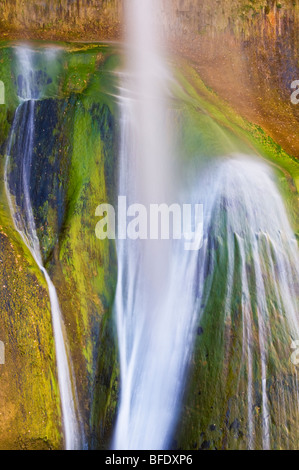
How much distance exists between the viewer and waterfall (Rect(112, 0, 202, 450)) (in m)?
7.55

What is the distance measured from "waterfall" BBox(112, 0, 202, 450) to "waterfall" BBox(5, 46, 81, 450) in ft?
2.73

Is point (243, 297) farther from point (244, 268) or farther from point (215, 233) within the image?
point (215, 233)

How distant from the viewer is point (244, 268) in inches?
297

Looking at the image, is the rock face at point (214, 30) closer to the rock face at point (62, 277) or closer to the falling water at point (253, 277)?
the rock face at point (62, 277)

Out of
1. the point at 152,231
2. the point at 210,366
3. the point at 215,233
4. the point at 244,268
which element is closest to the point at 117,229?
the point at 152,231

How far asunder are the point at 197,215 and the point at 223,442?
366 centimetres

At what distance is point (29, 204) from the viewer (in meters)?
8.83

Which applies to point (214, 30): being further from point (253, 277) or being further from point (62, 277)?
point (62, 277)

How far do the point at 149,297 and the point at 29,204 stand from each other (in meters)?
2.89

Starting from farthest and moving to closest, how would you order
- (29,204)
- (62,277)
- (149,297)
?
(29,204), (149,297), (62,277)

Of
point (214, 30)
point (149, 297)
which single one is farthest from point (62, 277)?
point (214, 30)

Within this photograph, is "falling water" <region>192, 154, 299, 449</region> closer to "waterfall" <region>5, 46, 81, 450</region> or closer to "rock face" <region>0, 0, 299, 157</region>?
"waterfall" <region>5, 46, 81, 450</region>

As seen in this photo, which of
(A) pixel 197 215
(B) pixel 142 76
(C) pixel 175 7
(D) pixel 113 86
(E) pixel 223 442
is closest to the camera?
(E) pixel 223 442

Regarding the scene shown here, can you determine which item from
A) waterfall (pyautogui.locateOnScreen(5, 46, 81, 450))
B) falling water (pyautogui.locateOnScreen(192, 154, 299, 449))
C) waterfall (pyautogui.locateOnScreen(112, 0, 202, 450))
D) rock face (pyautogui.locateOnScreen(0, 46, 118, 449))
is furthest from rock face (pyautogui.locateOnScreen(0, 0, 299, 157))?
falling water (pyautogui.locateOnScreen(192, 154, 299, 449))
